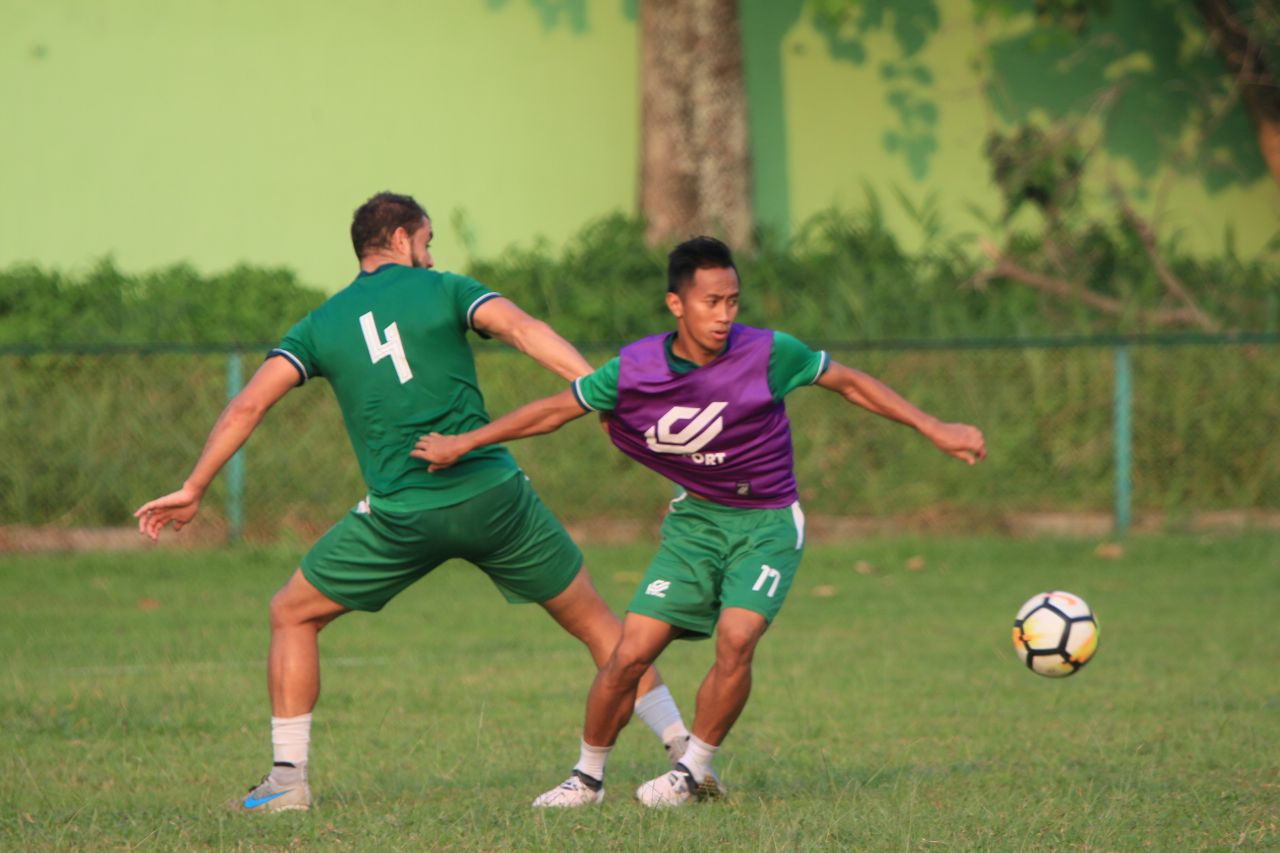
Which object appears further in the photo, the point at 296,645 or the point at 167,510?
the point at 296,645

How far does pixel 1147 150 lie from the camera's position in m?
18.2

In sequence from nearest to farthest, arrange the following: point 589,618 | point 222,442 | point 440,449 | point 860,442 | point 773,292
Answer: point 440,449 → point 222,442 → point 589,618 → point 860,442 → point 773,292

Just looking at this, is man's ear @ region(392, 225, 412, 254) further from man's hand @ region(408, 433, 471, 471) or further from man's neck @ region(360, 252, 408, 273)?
man's hand @ region(408, 433, 471, 471)

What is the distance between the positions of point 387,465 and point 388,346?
16.0 inches

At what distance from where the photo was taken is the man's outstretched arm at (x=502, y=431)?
5.79 m

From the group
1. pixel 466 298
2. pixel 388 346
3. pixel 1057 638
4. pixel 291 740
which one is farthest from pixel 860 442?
pixel 291 740

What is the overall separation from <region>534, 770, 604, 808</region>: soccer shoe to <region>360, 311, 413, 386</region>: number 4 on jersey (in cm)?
147

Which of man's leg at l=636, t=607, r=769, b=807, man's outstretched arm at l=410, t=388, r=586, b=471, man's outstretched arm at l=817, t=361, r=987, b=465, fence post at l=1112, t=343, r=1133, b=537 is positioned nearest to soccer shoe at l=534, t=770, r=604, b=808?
man's leg at l=636, t=607, r=769, b=807

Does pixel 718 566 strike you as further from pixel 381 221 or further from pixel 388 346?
pixel 381 221

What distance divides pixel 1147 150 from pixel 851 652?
32.8 feet

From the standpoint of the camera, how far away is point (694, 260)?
5.95 metres

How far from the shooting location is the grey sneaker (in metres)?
5.83

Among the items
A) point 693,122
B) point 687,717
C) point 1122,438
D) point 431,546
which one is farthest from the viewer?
point 693,122

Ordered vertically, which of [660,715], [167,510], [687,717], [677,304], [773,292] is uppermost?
[773,292]
